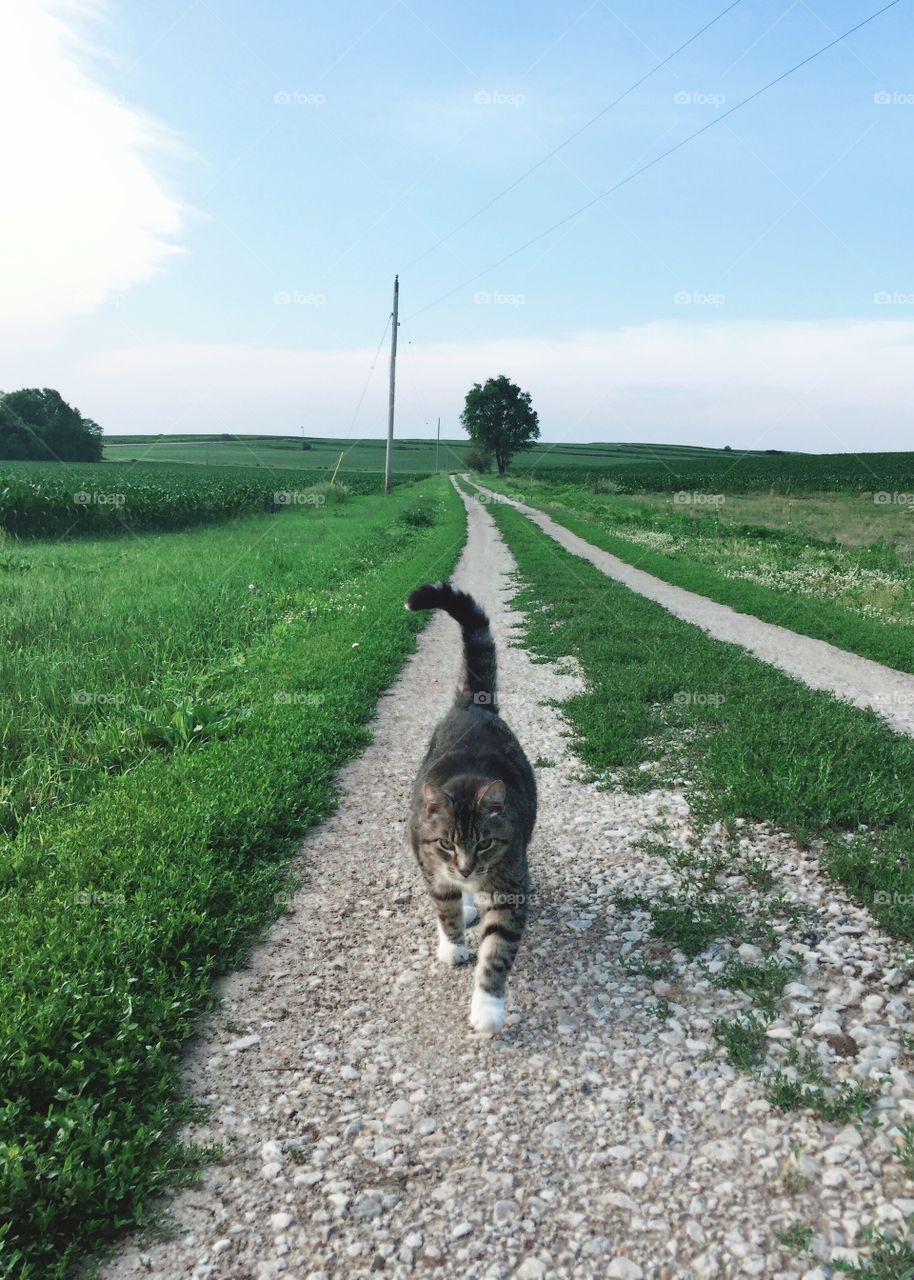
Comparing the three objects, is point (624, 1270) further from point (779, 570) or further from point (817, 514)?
point (817, 514)

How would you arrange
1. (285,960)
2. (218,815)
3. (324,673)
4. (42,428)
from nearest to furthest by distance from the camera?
(285,960), (218,815), (324,673), (42,428)

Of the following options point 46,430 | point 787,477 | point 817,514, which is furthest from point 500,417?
point 817,514

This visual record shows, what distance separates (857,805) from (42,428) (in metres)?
83.4

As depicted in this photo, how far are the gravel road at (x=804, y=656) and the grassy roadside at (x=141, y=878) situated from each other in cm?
598

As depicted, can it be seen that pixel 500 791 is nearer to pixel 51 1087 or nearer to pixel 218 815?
pixel 51 1087

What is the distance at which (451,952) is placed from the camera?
15.4 ft

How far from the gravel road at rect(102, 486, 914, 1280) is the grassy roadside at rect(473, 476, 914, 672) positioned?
963 centimetres

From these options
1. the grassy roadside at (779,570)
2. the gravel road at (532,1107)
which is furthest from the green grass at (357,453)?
the gravel road at (532,1107)

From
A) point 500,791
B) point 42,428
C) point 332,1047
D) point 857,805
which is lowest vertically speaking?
point 332,1047

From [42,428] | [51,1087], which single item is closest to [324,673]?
[51,1087]

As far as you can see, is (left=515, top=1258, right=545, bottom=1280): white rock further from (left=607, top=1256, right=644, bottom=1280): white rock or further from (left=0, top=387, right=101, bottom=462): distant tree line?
(left=0, top=387, right=101, bottom=462): distant tree line

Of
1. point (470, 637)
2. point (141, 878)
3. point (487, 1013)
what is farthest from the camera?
point (470, 637)

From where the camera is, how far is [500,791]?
4012 millimetres

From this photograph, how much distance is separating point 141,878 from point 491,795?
245cm
